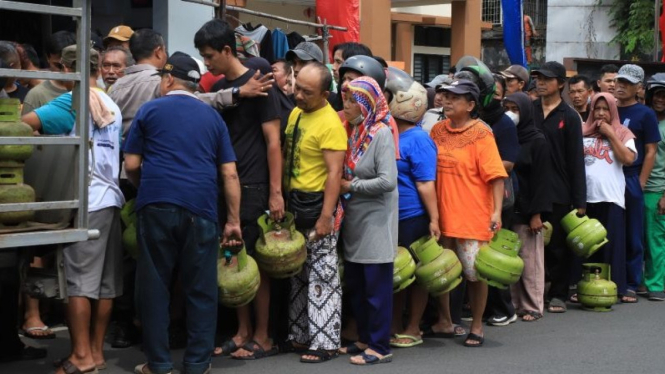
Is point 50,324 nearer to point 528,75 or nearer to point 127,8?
point 528,75

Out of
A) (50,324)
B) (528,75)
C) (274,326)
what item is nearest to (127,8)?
(528,75)

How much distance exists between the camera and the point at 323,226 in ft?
22.3

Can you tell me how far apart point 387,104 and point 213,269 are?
67.0 inches

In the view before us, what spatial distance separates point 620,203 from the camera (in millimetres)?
9500

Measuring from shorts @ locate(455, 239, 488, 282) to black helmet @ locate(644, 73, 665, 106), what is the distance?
3.35m

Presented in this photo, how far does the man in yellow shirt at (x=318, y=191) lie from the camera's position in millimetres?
6750

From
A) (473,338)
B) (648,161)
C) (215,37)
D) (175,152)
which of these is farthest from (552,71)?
(175,152)

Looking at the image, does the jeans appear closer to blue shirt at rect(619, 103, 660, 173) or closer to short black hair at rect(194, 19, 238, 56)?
short black hair at rect(194, 19, 238, 56)

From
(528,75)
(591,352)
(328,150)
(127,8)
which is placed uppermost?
(127,8)

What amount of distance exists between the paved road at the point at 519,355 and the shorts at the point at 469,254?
20.4 inches

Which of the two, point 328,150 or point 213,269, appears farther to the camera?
point 328,150

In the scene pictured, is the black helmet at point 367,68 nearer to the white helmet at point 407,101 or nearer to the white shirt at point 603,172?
the white helmet at point 407,101

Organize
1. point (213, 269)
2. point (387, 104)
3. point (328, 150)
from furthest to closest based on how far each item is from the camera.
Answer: point (387, 104) → point (328, 150) → point (213, 269)

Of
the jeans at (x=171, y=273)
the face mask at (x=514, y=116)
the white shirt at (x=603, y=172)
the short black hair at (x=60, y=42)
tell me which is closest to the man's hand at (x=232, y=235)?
the jeans at (x=171, y=273)
